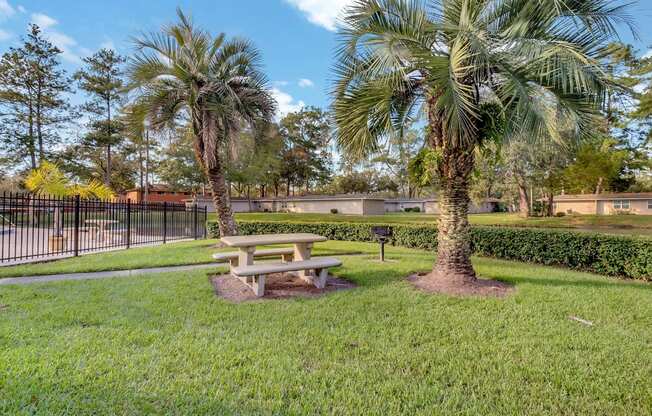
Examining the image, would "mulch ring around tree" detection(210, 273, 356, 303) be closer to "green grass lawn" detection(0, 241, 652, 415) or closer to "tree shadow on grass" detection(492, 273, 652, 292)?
"green grass lawn" detection(0, 241, 652, 415)

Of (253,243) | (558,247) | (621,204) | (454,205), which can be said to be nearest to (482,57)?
(454,205)

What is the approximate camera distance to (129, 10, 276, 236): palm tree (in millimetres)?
8719

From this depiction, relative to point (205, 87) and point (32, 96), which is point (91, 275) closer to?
point (205, 87)

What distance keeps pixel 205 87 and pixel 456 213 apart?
24.4 feet

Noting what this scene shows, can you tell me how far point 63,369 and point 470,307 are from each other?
4.52 meters

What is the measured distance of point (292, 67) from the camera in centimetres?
1372

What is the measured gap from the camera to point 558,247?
24.5 feet

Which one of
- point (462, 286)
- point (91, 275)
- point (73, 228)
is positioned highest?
point (73, 228)

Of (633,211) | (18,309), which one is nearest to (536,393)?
(18,309)

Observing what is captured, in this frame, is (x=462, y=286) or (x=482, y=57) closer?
(x=482, y=57)

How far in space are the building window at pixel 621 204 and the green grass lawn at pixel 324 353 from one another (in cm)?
3466

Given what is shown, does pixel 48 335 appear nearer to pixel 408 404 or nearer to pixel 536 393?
pixel 408 404

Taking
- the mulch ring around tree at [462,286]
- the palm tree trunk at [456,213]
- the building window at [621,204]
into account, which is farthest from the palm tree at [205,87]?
the building window at [621,204]

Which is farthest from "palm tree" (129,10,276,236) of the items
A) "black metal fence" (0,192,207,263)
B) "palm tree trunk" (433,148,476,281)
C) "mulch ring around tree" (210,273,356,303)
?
"palm tree trunk" (433,148,476,281)
